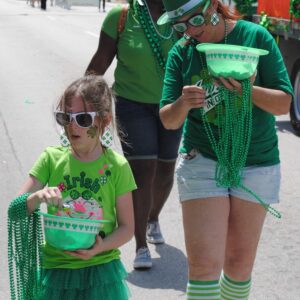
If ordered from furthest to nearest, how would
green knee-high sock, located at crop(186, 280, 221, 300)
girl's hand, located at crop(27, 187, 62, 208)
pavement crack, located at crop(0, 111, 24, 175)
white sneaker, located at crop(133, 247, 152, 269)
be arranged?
pavement crack, located at crop(0, 111, 24, 175), white sneaker, located at crop(133, 247, 152, 269), green knee-high sock, located at crop(186, 280, 221, 300), girl's hand, located at crop(27, 187, 62, 208)

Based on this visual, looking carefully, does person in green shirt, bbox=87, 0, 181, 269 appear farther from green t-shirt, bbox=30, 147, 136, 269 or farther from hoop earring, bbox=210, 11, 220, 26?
→ green t-shirt, bbox=30, 147, 136, 269

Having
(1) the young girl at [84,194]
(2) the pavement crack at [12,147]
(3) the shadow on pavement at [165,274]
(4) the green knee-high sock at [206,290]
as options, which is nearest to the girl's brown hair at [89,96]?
(1) the young girl at [84,194]

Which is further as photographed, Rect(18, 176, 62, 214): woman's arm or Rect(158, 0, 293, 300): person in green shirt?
Rect(158, 0, 293, 300): person in green shirt

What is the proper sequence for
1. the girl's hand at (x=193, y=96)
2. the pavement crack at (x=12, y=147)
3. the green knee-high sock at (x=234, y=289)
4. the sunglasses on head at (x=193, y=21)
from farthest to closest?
the pavement crack at (x=12, y=147) → the green knee-high sock at (x=234, y=289) → the sunglasses on head at (x=193, y=21) → the girl's hand at (x=193, y=96)

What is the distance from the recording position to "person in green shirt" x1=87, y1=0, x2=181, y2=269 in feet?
15.1

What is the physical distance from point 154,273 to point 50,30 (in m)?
21.1

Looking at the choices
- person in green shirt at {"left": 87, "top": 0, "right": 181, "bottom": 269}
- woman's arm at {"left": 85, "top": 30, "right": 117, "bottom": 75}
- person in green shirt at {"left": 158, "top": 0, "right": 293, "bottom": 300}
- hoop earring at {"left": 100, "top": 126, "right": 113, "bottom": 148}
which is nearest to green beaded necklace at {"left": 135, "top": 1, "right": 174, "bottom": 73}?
person in green shirt at {"left": 87, "top": 0, "right": 181, "bottom": 269}

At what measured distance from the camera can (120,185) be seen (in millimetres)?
3062

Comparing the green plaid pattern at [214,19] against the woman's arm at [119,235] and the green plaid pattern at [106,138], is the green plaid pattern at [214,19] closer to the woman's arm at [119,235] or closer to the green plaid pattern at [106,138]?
the green plaid pattern at [106,138]

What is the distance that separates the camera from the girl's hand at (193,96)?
10.7 ft

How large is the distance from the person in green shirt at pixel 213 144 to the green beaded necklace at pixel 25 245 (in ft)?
2.69

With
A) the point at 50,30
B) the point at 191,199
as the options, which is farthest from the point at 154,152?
the point at 50,30

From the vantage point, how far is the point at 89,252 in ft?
9.28

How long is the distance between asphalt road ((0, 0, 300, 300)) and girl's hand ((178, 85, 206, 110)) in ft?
1.64
